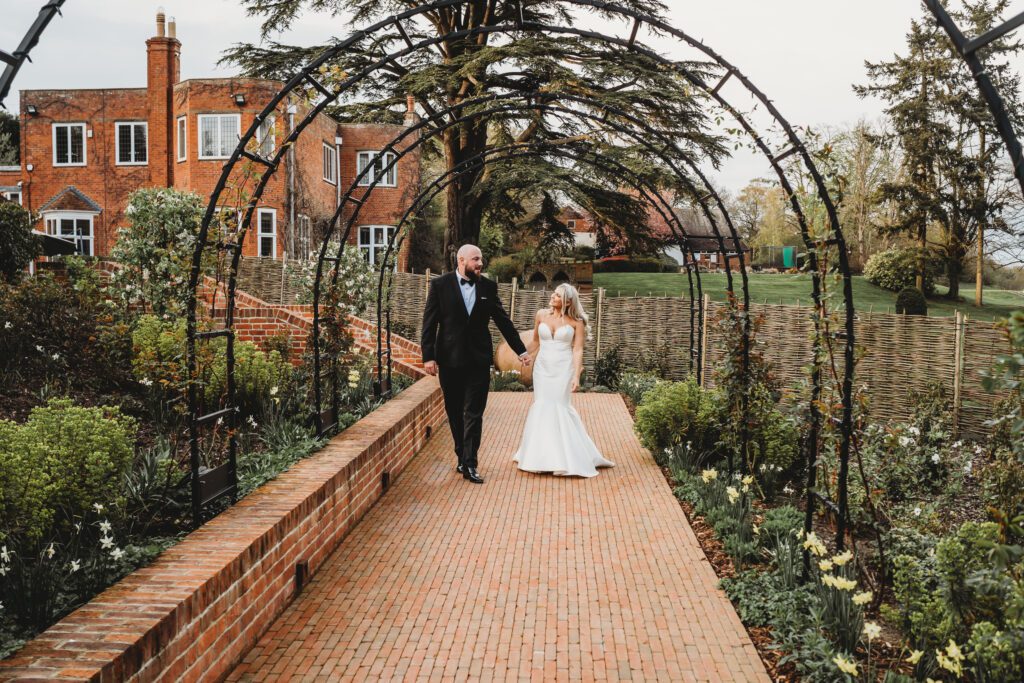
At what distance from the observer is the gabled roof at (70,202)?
27.6 meters

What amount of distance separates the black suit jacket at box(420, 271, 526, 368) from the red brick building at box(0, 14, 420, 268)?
66.9ft

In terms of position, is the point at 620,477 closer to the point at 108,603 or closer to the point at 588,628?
the point at 588,628

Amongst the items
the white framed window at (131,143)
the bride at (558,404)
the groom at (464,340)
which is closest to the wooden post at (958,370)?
the bride at (558,404)

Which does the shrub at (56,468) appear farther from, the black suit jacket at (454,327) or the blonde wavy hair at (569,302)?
the blonde wavy hair at (569,302)

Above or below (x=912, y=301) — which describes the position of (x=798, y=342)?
below

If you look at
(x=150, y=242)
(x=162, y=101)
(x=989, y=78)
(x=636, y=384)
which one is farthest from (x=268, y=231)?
Result: (x=989, y=78)

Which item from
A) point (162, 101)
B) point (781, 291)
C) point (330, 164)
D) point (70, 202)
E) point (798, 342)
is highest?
point (162, 101)

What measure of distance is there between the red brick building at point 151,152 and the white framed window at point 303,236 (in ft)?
0.13

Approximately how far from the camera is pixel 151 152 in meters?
27.9

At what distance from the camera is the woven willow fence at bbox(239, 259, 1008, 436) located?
11.2 metres

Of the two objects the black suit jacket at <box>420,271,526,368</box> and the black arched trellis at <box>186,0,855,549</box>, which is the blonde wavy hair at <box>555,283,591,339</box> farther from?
the black arched trellis at <box>186,0,855,549</box>

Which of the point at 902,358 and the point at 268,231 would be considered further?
the point at 268,231

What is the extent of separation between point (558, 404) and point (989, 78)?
616 centimetres

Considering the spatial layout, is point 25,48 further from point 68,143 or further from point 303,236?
point 68,143
